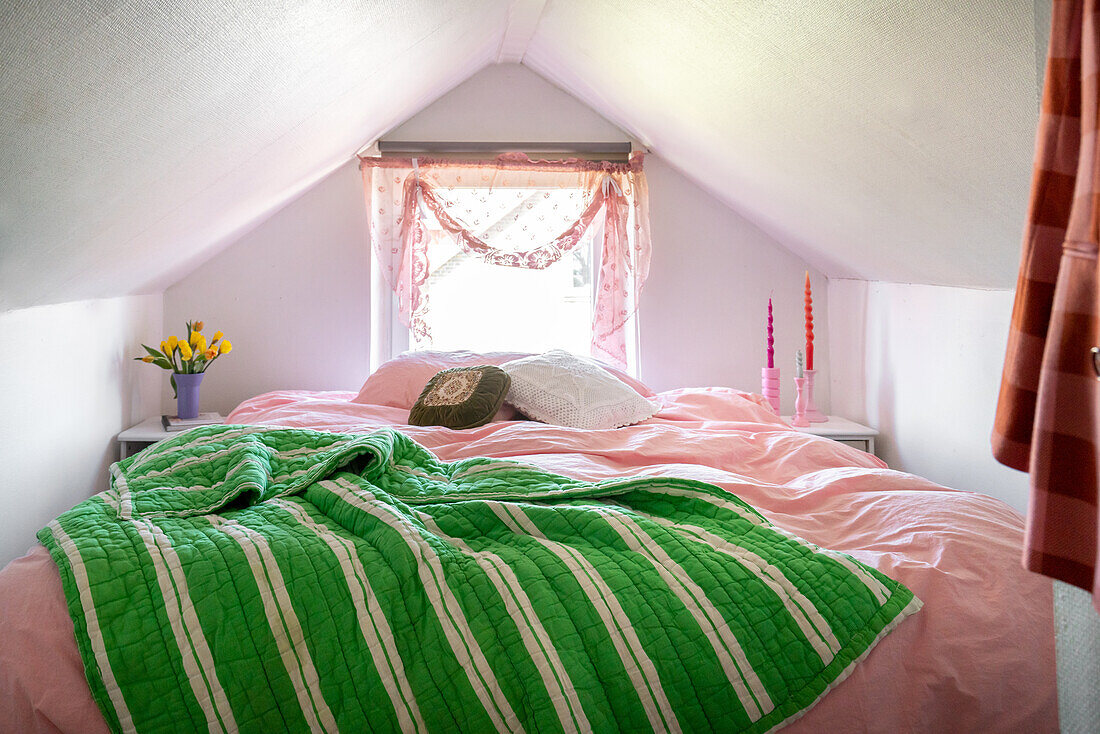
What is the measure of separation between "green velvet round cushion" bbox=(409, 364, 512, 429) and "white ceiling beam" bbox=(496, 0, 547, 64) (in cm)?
112

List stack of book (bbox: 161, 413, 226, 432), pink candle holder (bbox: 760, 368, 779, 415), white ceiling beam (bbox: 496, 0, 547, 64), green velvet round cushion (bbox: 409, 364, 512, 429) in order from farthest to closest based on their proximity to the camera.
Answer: pink candle holder (bbox: 760, 368, 779, 415)
stack of book (bbox: 161, 413, 226, 432)
white ceiling beam (bbox: 496, 0, 547, 64)
green velvet round cushion (bbox: 409, 364, 512, 429)

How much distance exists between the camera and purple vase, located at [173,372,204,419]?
10.7ft

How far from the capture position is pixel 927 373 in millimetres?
2889

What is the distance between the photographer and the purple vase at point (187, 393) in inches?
128

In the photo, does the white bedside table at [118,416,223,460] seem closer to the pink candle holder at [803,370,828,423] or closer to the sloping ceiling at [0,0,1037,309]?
the sloping ceiling at [0,0,1037,309]

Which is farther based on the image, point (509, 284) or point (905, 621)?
point (509, 284)

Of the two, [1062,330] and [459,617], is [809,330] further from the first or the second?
[1062,330]

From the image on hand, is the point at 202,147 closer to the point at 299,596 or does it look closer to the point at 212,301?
the point at 299,596

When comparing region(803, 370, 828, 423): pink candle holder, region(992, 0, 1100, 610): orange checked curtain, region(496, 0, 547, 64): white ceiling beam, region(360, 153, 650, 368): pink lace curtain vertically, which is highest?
region(496, 0, 547, 64): white ceiling beam

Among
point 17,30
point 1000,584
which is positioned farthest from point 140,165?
point 1000,584

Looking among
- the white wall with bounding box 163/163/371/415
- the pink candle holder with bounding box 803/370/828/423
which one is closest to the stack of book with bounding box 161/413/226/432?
the white wall with bounding box 163/163/371/415

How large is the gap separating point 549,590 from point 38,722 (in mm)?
636

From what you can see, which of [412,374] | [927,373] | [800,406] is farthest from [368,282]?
[927,373]

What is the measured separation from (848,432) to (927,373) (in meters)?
0.37
